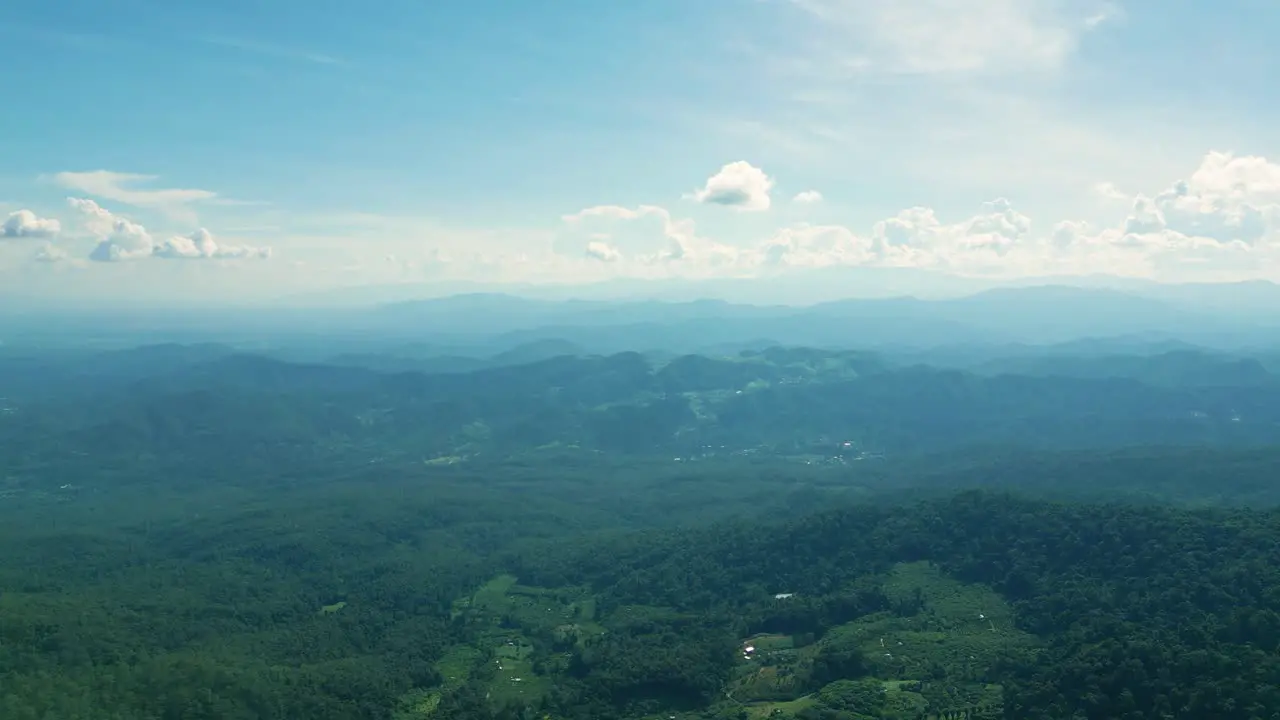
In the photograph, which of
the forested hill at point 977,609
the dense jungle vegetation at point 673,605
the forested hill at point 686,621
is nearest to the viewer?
the forested hill at point 977,609

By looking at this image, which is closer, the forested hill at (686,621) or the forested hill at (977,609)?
the forested hill at (977,609)

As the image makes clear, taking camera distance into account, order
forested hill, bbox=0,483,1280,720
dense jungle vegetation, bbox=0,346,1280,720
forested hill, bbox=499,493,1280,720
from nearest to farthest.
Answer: forested hill, bbox=499,493,1280,720
forested hill, bbox=0,483,1280,720
dense jungle vegetation, bbox=0,346,1280,720

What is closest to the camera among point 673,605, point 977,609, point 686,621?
point 977,609

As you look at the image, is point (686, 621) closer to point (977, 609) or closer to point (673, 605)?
point (673, 605)

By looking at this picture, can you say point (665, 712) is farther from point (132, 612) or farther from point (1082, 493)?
point (1082, 493)

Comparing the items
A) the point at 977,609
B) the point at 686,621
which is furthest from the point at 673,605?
the point at 977,609

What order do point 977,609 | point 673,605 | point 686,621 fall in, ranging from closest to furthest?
1. point 977,609
2. point 686,621
3. point 673,605

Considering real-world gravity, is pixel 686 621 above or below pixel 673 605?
above

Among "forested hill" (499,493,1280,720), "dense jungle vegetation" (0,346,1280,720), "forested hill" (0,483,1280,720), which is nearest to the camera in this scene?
"forested hill" (499,493,1280,720)

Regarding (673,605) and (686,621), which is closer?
(686,621)

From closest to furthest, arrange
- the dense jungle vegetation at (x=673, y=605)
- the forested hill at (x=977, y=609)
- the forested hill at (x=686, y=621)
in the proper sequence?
the forested hill at (x=977, y=609)
the forested hill at (x=686, y=621)
the dense jungle vegetation at (x=673, y=605)

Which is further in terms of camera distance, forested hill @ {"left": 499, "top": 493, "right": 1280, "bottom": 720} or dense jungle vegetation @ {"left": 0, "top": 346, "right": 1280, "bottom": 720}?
dense jungle vegetation @ {"left": 0, "top": 346, "right": 1280, "bottom": 720}

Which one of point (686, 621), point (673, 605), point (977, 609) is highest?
point (977, 609)
